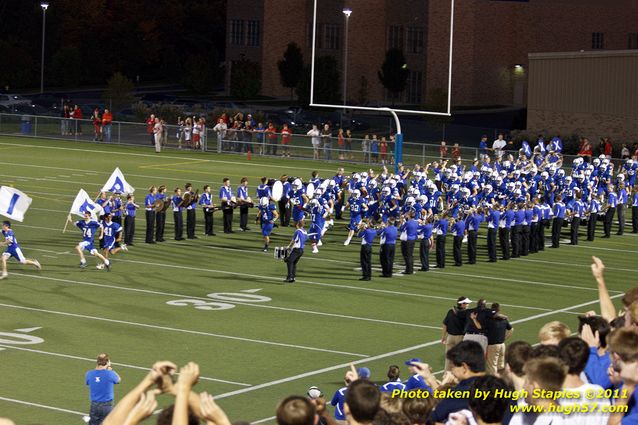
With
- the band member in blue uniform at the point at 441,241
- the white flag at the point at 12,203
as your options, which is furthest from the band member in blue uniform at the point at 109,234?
the band member in blue uniform at the point at 441,241

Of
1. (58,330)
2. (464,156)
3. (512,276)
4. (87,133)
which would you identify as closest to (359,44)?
(87,133)

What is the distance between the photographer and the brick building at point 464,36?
62.2 m

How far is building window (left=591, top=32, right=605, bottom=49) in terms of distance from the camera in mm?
61969

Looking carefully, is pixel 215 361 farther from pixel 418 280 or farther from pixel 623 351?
pixel 623 351

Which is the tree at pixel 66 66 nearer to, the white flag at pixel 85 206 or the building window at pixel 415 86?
the building window at pixel 415 86

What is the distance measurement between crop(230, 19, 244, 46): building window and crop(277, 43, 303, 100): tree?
7351 mm

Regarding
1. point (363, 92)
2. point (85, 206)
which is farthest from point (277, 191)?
point (363, 92)

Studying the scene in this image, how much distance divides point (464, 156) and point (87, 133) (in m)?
15.5

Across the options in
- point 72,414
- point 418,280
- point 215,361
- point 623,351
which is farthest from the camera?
point 418,280

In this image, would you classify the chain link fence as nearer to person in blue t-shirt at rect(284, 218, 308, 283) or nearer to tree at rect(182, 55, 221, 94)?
person in blue t-shirt at rect(284, 218, 308, 283)

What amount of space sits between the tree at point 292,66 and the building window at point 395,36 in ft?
15.3

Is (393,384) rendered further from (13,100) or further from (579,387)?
(13,100)

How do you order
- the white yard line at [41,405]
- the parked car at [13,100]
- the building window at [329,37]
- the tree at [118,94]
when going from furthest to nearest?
the building window at [329,37] < the tree at [118,94] < the parked car at [13,100] < the white yard line at [41,405]

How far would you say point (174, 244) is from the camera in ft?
90.6
